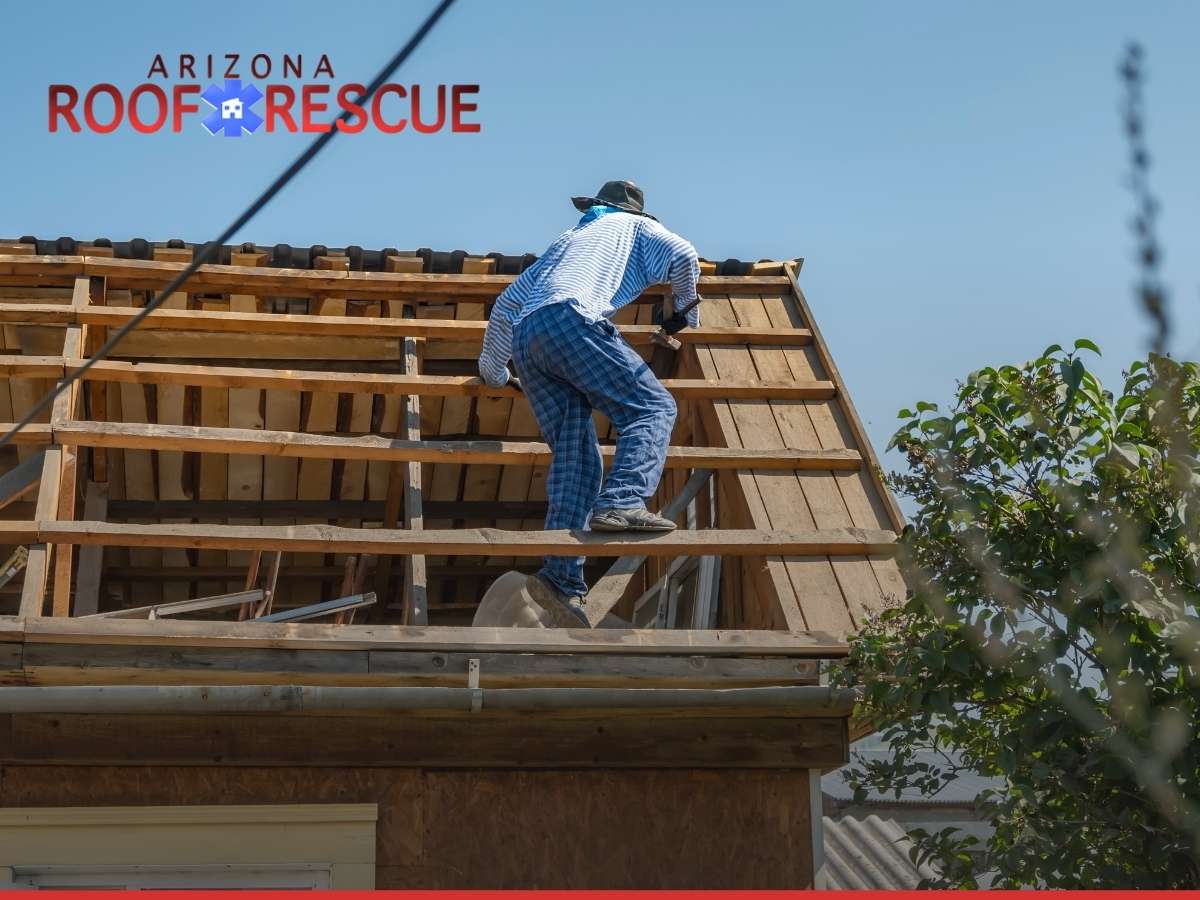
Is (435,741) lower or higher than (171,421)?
lower

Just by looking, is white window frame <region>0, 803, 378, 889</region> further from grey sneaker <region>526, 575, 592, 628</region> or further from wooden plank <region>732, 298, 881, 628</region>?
wooden plank <region>732, 298, 881, 628</region>

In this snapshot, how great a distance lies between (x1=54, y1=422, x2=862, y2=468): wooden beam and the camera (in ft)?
18.6

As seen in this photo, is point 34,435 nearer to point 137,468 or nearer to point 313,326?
point 313,326

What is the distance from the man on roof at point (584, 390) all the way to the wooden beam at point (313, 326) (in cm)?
109

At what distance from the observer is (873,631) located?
14.5ft

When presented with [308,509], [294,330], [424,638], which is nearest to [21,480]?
[294,330]

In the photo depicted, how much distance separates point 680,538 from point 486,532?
75 cm

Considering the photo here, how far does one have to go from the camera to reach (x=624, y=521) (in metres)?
5.21

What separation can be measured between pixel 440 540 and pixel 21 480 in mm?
2037

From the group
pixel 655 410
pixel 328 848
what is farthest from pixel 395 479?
pixel 328 848

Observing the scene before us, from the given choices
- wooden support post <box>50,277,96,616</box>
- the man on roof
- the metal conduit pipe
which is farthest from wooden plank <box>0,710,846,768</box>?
wooden support post <box>50,277,96,616</box>

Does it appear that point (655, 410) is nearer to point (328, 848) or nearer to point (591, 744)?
point (591, 744)

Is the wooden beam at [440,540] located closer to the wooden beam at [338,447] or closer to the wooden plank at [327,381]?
the wooden beam at [338,447]

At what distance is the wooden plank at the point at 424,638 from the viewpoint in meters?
4.48
